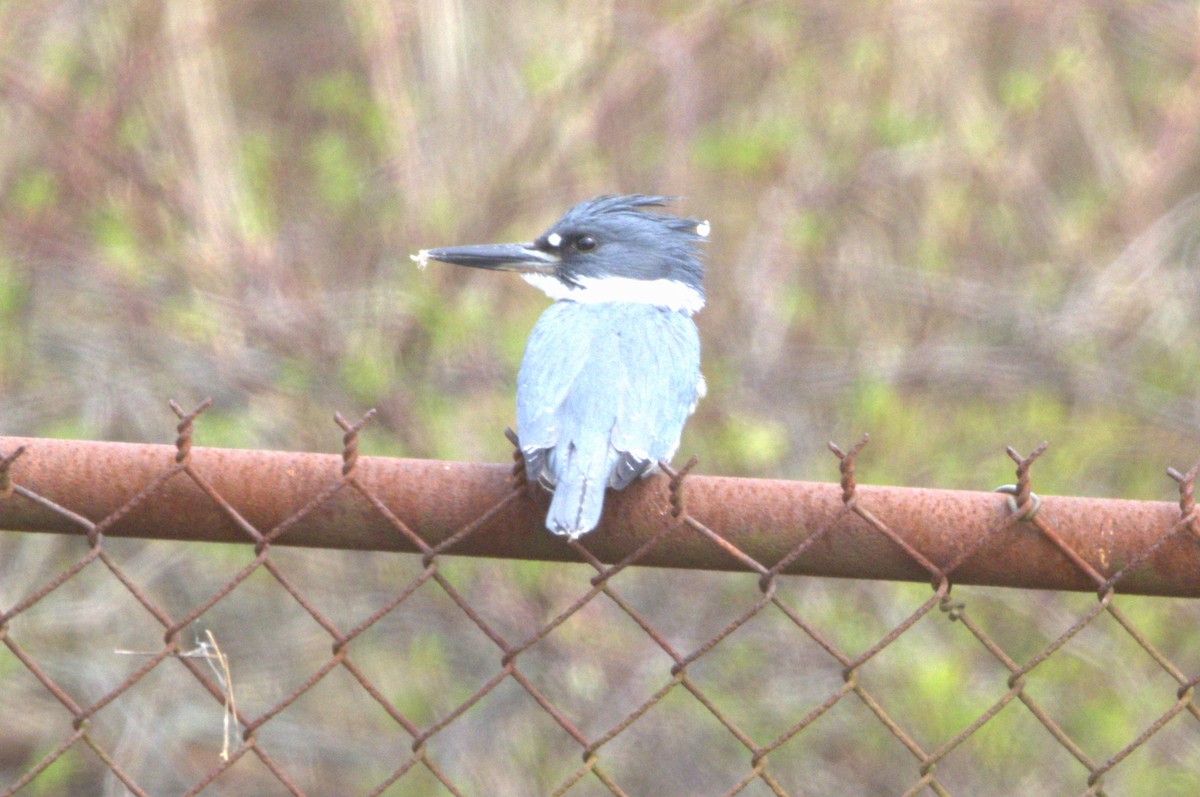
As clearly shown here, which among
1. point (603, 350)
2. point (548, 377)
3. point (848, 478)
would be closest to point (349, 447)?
point (848, 478)

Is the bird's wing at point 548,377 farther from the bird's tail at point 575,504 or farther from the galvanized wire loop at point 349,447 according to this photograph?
the galvanized wire loop at point 349,447

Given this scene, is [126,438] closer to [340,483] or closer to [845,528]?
[340,483]

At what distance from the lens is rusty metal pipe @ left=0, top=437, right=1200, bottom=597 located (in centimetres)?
164

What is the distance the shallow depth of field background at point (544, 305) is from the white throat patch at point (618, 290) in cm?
110

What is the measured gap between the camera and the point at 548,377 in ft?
7.50

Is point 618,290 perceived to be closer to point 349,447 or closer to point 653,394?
point 653,394

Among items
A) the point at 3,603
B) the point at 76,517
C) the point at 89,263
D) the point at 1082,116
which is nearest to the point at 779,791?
the point at 76,517

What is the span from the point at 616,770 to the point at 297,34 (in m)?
2.71

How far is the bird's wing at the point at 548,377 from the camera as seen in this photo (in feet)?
6.55

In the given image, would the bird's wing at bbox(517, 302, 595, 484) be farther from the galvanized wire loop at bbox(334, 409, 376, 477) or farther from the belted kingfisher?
the galvanized wire loop at bbox(334, 409, 376, 477)

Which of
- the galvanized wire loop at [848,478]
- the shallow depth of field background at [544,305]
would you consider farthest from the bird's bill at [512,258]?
the galvanized wire loop at [848,478]

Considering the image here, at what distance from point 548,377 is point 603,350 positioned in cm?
13

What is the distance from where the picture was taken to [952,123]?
15.5ft

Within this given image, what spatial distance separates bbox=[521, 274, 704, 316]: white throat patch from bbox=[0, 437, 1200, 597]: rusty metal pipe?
1.43 meters
